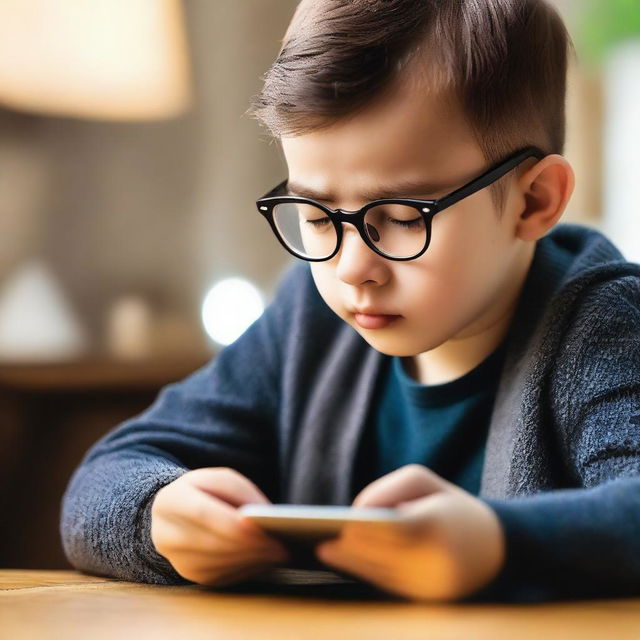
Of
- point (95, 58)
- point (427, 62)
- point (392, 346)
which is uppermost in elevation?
point (95, 58)

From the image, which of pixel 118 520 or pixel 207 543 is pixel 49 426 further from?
pixel 207 543

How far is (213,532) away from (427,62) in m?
0.45

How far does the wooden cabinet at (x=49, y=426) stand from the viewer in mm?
1580

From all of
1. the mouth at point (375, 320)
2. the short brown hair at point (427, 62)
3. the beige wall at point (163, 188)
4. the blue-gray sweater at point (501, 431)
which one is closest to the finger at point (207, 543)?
the blue-gray sweater at point (501, 431)

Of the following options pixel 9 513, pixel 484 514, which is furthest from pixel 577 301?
pixel 9 513

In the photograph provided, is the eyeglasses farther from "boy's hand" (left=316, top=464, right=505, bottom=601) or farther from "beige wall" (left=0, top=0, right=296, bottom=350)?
"beige wall" (left=0, top=0, right=296, bottom=350)

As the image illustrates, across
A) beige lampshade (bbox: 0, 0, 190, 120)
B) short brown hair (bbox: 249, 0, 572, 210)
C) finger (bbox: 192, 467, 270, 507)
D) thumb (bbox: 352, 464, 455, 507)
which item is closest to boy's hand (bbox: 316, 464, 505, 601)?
thumb (bbox: 352, 464, 455, 507)

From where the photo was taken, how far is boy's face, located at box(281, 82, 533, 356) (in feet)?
2.81

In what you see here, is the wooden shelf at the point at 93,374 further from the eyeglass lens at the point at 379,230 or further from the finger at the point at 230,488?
the finger at the point at 230,488

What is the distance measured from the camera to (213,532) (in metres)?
0.71

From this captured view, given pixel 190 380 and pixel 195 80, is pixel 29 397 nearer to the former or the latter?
pixel 190 380

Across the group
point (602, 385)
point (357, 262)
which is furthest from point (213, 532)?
point (602, 385)

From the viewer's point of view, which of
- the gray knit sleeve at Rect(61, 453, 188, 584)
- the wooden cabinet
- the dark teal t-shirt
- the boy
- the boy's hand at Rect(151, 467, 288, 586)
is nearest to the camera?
the boy's hand at Rect(151, 467, 288, 586)

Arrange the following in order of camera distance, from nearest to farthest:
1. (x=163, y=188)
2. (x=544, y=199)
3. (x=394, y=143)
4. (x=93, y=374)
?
(x=394, y=143) < (x=544, y=199) < (x=93, y=374) < (x=163, y=188)
